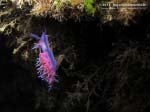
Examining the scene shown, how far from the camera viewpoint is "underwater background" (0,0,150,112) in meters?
2.63

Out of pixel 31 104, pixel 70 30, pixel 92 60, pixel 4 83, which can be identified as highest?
pixel 70 30

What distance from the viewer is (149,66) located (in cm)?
253

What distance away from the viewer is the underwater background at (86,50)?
263cm

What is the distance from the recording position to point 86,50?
3076 millimetres

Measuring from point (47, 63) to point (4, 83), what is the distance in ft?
5.32

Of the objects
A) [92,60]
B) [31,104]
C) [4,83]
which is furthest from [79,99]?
[4,83]

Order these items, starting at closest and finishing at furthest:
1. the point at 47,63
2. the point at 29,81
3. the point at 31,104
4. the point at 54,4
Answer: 1. the point at 47,63
2. the point at 54,4
3. the point at 29,81
4. the point at 31,104

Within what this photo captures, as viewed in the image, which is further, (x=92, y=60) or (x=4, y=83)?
(x=4, y=83)

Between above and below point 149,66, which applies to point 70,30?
above

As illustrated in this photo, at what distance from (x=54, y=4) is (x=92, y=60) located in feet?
2.22

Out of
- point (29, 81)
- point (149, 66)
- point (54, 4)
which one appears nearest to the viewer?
point (149, 66)

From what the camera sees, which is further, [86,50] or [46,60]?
[86,50]

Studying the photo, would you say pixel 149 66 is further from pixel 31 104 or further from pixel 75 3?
pixel 31 104

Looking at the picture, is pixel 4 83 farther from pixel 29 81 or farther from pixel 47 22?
pixel 47 22
